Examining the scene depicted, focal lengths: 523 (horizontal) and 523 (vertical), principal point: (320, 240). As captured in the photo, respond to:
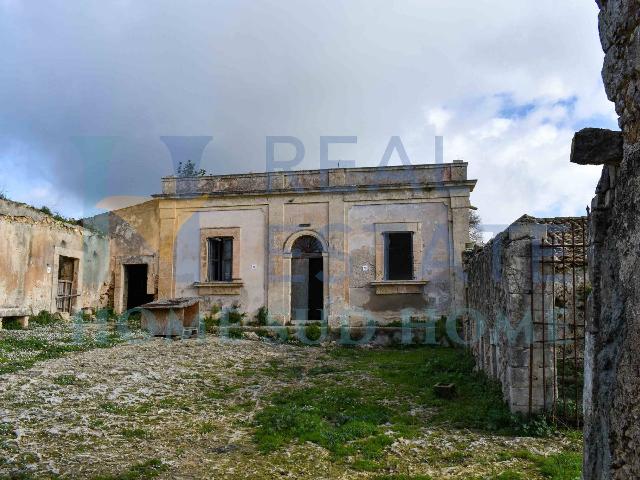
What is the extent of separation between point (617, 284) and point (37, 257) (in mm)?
15215

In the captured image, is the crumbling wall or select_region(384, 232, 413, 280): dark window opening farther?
select_region(384, 232, 413, 280): dark window opening

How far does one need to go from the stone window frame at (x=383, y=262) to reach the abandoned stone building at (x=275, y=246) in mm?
30

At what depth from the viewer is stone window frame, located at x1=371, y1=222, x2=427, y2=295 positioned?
14805 millimetres

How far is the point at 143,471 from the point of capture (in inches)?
180

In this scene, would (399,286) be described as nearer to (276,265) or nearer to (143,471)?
(276,265)

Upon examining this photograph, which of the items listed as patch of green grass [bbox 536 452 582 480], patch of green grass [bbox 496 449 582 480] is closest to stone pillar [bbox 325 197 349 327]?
patch of green grass [bbox 496 449 582 480]

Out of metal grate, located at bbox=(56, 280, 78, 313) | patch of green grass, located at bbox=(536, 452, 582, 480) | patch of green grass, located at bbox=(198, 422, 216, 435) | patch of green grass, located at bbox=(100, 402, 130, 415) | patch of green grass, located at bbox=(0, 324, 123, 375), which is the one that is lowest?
patch of green grass, located at bbox=(198, 422, 216, 435)

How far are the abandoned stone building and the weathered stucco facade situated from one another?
1.3 inches

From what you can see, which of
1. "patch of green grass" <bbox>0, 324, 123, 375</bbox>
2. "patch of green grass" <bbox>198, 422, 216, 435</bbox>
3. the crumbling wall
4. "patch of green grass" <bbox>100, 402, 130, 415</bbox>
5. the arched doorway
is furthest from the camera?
the arched doorway

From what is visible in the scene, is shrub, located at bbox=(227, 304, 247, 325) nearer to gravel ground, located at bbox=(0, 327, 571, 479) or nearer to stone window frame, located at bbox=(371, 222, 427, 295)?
stone window frame, located at bbox=(371, 222, 427, 295)

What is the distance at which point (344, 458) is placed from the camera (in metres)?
5.03

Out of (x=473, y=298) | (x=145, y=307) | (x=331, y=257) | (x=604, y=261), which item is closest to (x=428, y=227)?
(x=331, y=257)

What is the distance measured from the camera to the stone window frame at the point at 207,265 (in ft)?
53.0

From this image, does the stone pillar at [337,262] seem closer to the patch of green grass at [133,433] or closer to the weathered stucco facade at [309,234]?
the weathered stucco facade at [309,234]
